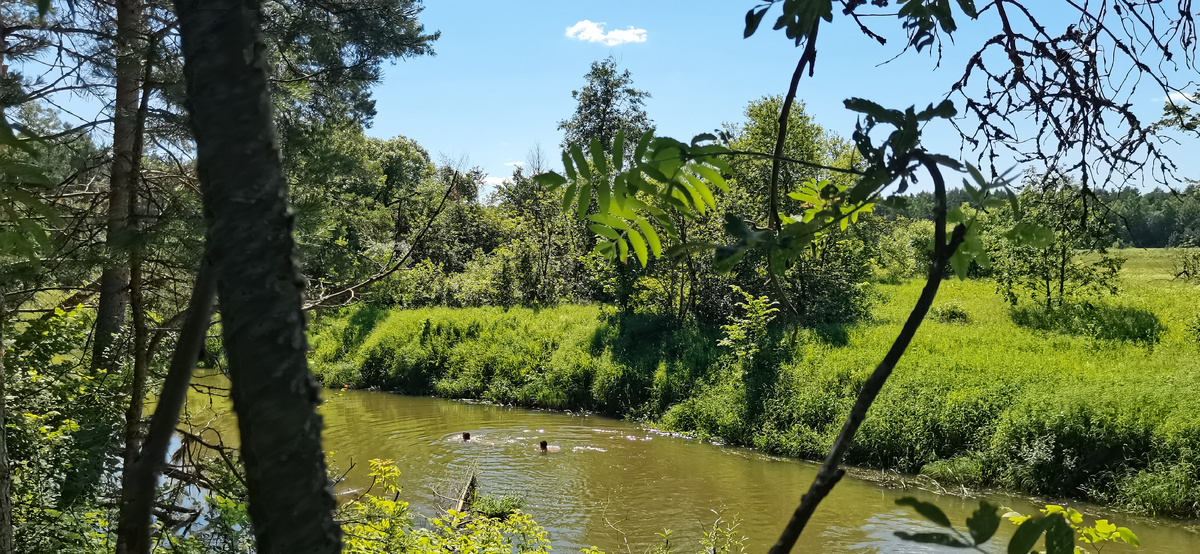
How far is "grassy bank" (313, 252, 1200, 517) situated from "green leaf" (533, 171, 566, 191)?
997cm

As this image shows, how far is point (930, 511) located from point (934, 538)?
0.04 meters

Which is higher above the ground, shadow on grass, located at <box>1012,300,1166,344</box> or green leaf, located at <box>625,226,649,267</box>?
green leaf, located at <box>625,226,649,267</box>

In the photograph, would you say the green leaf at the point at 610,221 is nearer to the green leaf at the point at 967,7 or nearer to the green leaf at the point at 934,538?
the green leaf at the point at 967,7

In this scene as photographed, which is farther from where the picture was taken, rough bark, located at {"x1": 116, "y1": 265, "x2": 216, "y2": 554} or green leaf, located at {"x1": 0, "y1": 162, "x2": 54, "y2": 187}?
green leaf, located at {"x1": 0, "y1": 162, "x2": 54, "y2": 187}

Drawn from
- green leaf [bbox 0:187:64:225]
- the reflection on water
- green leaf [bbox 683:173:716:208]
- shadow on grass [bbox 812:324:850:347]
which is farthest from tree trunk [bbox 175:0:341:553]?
shadow on grass [bbox 812:324:850:347]

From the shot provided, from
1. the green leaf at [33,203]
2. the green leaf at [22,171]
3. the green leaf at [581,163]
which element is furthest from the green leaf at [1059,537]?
the green leaf at [22,171]

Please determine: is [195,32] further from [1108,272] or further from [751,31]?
[1108,272]

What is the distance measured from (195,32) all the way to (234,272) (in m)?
0.22

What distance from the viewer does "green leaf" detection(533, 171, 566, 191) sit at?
1057 millimetres

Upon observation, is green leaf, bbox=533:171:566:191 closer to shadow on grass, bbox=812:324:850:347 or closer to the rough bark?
the rough bark

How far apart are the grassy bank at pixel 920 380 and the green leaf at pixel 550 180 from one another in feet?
32.7

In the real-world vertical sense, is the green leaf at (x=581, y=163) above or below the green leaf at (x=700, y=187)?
above

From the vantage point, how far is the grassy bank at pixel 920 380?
9.28 meters

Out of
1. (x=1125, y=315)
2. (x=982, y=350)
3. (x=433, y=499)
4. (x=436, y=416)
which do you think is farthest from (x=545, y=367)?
(x=1125, y=315)
